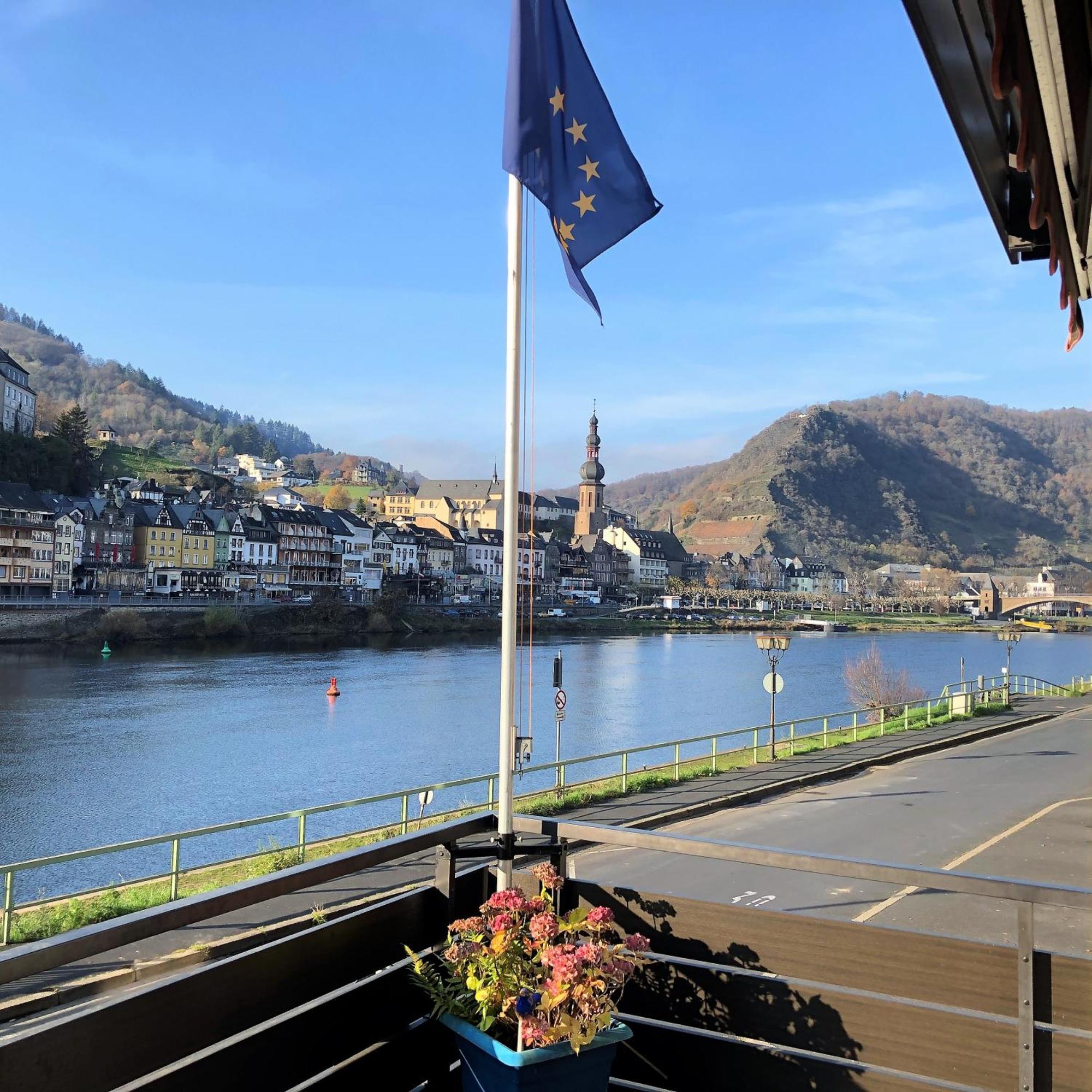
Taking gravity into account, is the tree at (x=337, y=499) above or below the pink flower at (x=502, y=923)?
above

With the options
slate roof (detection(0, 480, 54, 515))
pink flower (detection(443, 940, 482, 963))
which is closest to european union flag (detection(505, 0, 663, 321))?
pink flower (detection(443, 940, 482, 963))

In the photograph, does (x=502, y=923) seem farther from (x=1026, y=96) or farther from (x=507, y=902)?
(x=1026, y=96)

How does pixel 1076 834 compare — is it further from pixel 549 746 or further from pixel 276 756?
pixel 276 756

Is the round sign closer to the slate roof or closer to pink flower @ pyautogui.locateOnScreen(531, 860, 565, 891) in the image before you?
pink flower @ pyautogui.locateOnScreen(531, 860, 565, 891)

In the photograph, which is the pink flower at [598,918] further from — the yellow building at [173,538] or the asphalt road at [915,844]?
the yellow building at [173,538]

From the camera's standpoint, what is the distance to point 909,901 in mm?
11148

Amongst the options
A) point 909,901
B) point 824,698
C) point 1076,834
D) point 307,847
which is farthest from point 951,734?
point 824,698

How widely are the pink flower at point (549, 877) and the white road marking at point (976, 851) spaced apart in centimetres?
571

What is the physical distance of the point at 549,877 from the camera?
9.75ft

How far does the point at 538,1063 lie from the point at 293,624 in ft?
256

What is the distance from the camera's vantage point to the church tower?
156625 mm

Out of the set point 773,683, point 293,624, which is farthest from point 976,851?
point 293,624

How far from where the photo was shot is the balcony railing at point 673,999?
2303mm

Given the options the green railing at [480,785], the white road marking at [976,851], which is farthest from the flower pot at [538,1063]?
the white road marking at [976,851]
